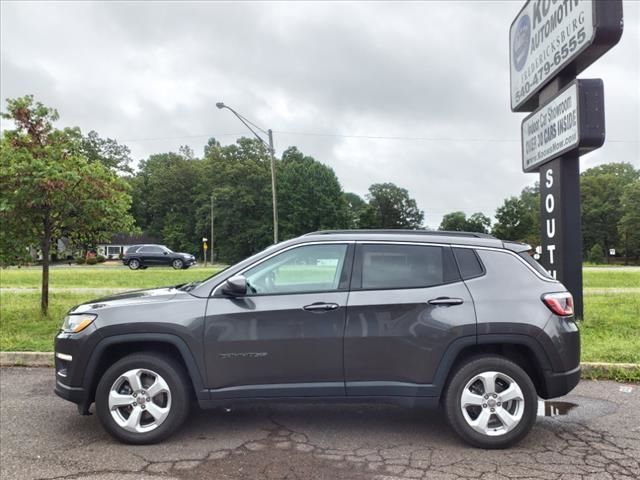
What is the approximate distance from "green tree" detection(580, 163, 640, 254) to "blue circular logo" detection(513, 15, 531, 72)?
71.3 meters

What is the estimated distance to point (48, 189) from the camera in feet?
26.9

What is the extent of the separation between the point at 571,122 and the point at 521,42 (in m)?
2.79

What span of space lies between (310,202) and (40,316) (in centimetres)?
6032

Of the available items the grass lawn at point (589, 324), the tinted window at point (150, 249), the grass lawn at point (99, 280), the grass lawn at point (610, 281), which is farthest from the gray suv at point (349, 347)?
the tinted window at point (150, 249)

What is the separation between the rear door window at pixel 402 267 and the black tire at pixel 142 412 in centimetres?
163

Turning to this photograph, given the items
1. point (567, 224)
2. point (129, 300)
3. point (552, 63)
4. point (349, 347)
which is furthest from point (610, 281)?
point (129, 300)

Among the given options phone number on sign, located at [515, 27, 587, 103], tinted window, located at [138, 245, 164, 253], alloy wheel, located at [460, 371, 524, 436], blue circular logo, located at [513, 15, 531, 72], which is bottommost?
alloy wheel, located at [460, 371, 524, 436]

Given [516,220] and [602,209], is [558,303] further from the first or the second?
[516,220]

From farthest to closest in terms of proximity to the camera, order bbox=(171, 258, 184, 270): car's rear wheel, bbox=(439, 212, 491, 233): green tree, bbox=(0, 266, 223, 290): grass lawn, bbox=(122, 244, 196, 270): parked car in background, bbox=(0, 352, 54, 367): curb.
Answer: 1. bbox=(439, 212, 491, 233): green tree
2. bbox=(122, 244, 196, 270): parked car in background
3. bbox=(171, 258, 184, 270): car's rear wheel
4. bbox=(0, 266, 223, 290): grass lawn
5. bbox=(0, 352, 54, 367): curb

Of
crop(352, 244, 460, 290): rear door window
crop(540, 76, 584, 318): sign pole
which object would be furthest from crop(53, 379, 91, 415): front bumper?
crop(540, 76, 584, 318): sign pole

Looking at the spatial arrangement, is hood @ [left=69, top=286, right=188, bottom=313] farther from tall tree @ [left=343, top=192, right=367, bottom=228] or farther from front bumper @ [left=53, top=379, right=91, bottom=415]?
tall tree @ [left=343, top=192, right=367, bottom=228]

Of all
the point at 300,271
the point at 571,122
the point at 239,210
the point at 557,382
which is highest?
the point at 239,210

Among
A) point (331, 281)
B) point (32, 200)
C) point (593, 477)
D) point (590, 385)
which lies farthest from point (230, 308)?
point (32, 200)

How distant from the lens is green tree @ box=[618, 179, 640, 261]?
220ft
